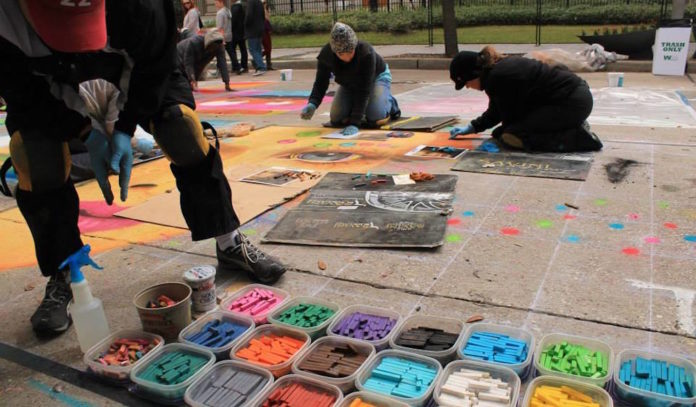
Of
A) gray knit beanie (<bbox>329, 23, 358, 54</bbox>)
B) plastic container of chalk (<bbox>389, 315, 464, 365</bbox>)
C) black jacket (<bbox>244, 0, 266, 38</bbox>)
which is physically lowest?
plastic container of chalk (<bbox>389, 315, 464, 365</bbox>)

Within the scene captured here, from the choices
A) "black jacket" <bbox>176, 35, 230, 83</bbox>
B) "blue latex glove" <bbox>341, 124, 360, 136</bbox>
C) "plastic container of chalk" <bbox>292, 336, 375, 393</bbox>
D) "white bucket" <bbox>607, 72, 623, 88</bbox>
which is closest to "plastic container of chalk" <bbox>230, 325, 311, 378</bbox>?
"plastic container of chalk" <bbox>292, 336, 375, 393</bbox>

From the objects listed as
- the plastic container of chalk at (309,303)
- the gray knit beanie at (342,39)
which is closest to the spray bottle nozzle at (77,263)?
the plastic container of chalk at (309,303)

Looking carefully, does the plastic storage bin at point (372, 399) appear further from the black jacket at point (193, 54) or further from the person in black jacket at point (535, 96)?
the black jacket at point (193, 54)

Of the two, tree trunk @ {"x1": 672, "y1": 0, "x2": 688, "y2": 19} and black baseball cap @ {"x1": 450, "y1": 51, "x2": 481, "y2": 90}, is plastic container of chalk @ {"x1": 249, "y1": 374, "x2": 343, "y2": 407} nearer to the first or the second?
black baseball cap @ {"x1": 450, "y1": 51, "x2": 481, "y2": 90}

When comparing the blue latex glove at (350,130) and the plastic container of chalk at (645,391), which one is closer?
the plastic container of chalk at (645,391)

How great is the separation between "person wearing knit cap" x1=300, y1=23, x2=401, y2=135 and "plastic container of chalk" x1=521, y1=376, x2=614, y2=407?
4.14 meters

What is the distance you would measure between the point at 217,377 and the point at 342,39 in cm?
416

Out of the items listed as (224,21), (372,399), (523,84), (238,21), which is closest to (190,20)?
(224,21)

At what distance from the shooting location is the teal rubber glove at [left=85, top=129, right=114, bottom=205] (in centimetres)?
219

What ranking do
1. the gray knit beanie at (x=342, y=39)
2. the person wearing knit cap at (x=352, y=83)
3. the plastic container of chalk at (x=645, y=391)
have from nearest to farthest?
1. the plastic container of chalk at (x=645, y=391)
2. the gray knit beanie at (x=342, y=39)
3. the person wearing knit cap at (x=352, y=83)

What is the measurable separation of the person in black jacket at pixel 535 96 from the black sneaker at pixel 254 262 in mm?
2619

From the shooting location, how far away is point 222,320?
2.25 meters

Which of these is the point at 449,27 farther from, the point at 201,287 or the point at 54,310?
the point at 54,310

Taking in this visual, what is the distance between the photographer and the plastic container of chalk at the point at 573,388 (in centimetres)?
167
